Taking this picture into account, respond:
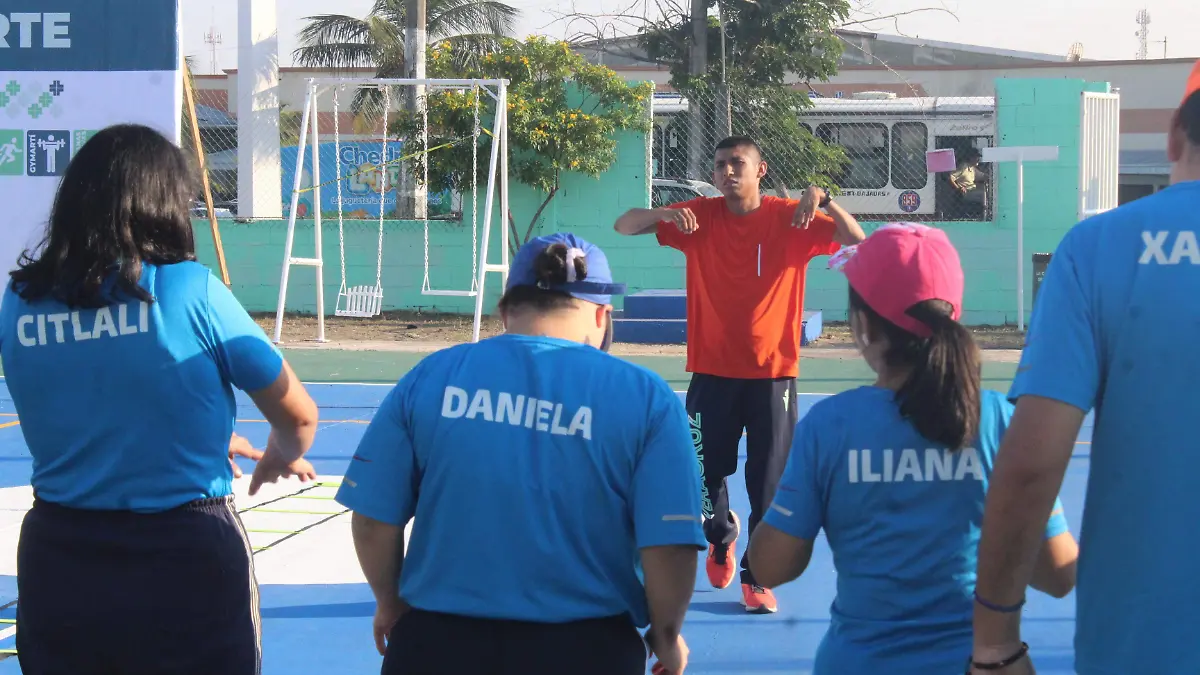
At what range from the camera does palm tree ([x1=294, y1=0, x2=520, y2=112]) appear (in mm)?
35656

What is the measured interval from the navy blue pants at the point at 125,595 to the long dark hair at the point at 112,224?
505mm

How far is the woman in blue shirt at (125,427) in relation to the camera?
2.69 m

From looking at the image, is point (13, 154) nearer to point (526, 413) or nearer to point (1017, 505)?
point (526, 413)

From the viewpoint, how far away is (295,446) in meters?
3.02

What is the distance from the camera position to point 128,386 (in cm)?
269

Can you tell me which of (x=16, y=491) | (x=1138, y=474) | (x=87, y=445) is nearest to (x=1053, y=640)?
(x=1138, y=474)

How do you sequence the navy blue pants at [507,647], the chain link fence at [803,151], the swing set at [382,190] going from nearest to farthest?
the navy blue pants at [507,647]
the swing set at [382,190]
the chain link fence at [803,151]

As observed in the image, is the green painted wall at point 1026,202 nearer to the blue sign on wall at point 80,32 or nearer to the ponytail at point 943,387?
the blue sign on wall at point 80,32

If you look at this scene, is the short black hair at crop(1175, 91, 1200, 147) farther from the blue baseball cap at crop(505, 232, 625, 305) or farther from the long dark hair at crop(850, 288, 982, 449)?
the blue baseball cap at crop(505, 232, 625, 305)

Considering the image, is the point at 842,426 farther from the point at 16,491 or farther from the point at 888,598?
the point at 16,491

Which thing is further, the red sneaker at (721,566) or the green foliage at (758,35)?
the green foliage at (758,35)

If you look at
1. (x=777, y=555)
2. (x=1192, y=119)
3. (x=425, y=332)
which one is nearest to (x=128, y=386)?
(x=777, y=555)

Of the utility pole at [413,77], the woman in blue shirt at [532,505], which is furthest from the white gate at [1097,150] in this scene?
the woman in blue shirt at [532,505]

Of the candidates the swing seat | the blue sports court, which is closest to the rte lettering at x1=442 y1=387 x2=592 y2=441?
the blue sports court
